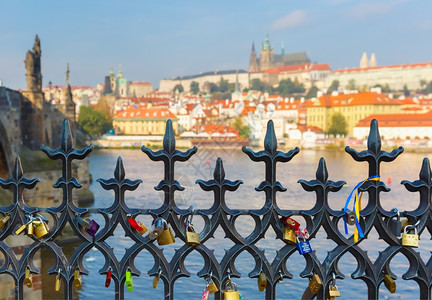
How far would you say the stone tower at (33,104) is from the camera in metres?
20.9

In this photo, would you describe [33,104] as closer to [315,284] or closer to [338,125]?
[315,284]

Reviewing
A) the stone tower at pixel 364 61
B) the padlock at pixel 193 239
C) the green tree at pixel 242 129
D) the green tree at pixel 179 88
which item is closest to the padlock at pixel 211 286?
Answer: the padlock at pixel 193 239

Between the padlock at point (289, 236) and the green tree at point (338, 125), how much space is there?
94436 millimetres

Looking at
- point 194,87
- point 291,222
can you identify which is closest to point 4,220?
point 291,222

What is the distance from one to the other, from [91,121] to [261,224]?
237 ft

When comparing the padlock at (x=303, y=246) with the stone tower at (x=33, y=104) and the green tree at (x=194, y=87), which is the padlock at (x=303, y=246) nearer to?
the stone tower at (x=33, y=104)

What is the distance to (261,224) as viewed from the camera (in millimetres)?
2111

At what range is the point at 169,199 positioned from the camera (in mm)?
2117

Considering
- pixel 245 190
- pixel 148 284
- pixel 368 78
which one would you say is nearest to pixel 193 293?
pixel 148 284

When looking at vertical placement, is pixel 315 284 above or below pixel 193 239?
below

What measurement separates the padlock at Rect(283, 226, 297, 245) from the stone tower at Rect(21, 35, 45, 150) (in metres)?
19.5

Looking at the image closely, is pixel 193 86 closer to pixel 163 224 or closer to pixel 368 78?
pixel 368 78

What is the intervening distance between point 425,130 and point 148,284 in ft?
256

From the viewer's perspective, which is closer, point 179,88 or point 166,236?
point 166,236
